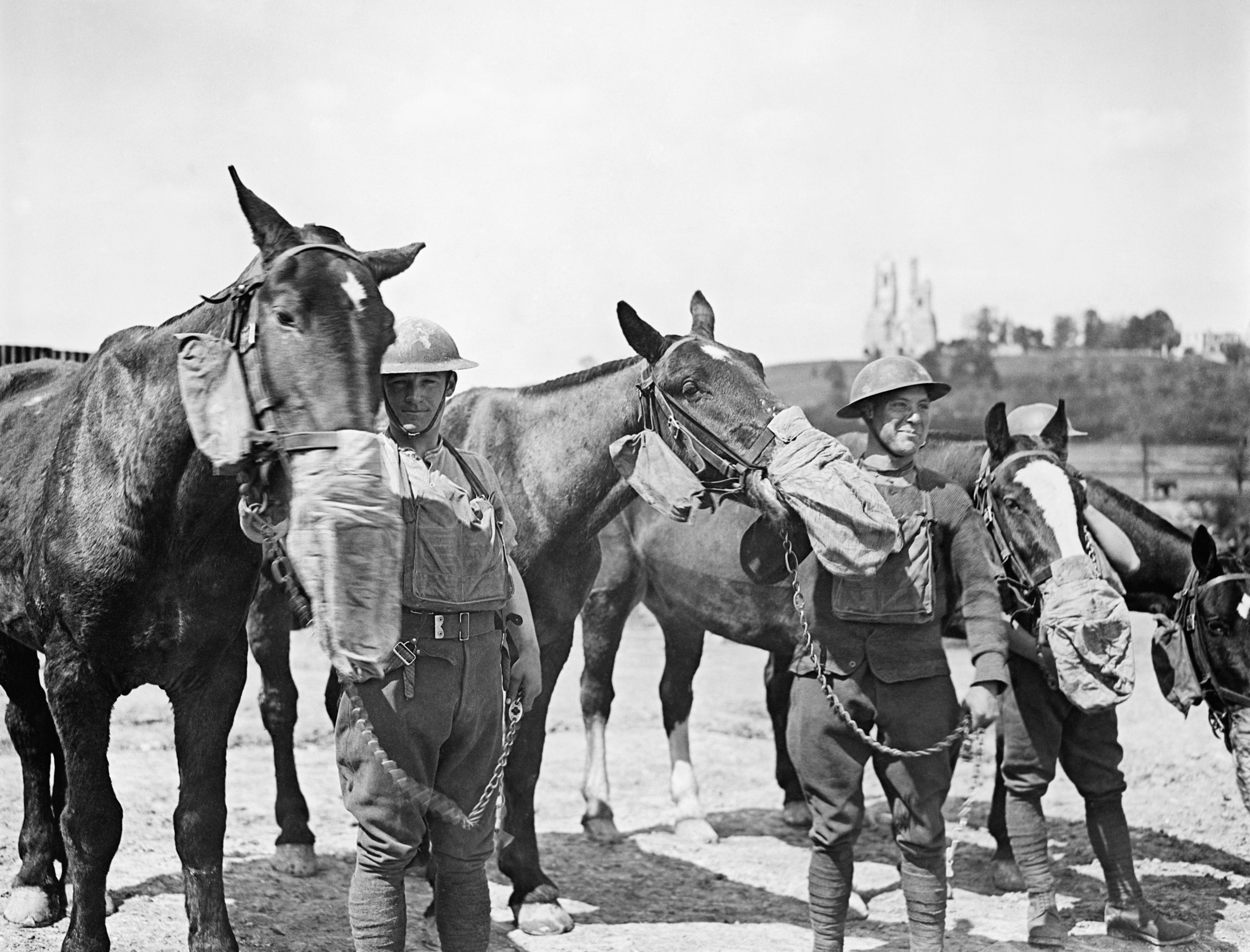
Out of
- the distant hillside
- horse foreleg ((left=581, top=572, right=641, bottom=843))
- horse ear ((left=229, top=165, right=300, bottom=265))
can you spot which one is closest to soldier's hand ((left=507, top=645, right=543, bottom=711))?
horse ear ((left=229, top=165, right=300, bottom=265))

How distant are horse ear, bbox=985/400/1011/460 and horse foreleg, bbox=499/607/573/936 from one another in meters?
2.10

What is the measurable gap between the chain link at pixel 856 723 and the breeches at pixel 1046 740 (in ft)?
3.25

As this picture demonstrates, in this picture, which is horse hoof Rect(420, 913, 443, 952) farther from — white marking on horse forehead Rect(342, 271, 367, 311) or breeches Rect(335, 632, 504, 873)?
white marking on horse forehead Rect(342, 271, 367, 311)

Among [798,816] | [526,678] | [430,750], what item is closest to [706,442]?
[526,678]

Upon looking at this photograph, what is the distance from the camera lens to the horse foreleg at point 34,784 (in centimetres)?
488

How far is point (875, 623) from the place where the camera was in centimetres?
431

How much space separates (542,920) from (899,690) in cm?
203

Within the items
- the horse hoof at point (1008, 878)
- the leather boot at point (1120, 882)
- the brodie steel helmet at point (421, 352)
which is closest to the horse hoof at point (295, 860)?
the brodie steel helmet at point (421, 352)

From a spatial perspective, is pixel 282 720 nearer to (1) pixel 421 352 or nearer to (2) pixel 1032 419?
(1) pixel 421 352

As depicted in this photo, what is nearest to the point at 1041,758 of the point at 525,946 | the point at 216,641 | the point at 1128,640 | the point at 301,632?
the point at 1128,640

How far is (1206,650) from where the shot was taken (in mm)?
5742

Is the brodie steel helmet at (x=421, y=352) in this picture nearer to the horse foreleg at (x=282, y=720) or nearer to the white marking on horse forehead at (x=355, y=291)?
the white marking on horse forehead at (x=355, y=291)

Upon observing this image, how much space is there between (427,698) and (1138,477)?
762 inches

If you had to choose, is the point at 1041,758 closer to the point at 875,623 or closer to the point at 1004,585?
the point at 1004,585
